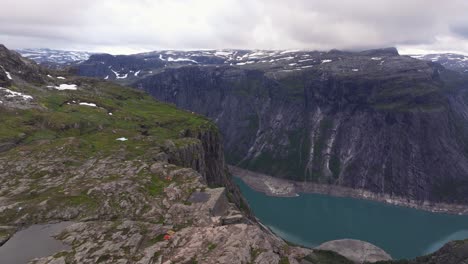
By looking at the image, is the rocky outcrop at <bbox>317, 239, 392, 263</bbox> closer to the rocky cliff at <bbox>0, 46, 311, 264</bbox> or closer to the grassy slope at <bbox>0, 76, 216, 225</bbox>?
the rocky cliff at <bbox>0, 46, 311, 264</bbox>

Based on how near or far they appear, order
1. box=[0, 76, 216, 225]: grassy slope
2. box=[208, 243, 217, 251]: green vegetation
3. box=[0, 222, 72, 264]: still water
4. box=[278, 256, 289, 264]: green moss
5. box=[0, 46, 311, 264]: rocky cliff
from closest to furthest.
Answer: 1. box=[278, 256, 289, 264]: green moss
2. box=[208, 243, 217, 251]: green vegetation
3. box=[0, 46, 311, 264]: rocky cliff
4. box=[0, 222, 72, 264]: still water
5. box=[0, 76, 216, 225]: grassy slope

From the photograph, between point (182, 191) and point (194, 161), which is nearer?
point (182, 191)

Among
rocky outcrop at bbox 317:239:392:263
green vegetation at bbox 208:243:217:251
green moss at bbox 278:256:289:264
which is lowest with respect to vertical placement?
rocky outcrop at bbox 317:239:392:263

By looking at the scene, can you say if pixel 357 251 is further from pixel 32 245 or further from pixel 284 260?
pixel 32 245

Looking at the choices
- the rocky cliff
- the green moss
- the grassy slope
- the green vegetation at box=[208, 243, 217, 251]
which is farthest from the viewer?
the grassy slope

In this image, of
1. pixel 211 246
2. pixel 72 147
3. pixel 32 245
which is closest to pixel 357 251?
pixel 211 246

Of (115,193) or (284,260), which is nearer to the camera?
(284,260)

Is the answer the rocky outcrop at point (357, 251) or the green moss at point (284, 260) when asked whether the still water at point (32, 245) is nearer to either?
the green moss at point (284, 260)

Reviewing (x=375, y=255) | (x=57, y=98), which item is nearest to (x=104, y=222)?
(x=375, y=255)

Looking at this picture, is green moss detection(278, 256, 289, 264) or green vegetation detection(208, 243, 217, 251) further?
green vegetation detection(208, 243, 217, 251)

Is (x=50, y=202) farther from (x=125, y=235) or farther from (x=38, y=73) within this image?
(x=38, y=73)

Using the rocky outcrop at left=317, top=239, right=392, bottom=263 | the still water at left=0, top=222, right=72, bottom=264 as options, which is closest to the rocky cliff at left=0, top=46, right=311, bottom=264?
the still water at left=0, top=222, right=72, bottom=264
